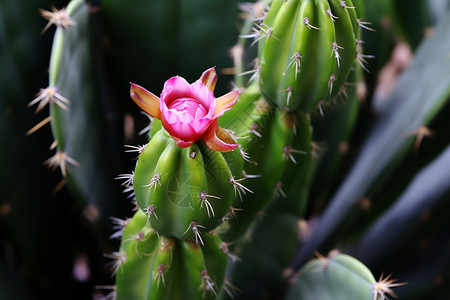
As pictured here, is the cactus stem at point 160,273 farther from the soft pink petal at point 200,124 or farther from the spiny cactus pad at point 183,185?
the soft pink petal at point 200,124

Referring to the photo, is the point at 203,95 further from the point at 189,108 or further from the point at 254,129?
the point at 254,129

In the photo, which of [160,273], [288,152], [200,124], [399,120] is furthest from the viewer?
[399,120]

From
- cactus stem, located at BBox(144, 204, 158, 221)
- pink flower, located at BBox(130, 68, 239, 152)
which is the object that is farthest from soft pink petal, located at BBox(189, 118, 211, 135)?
cactus stem, located at BBox(144, 204, 158, 221)

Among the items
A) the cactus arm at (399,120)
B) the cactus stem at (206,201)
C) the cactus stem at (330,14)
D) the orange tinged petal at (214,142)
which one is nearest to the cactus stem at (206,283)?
the cactus stem at (206,201)

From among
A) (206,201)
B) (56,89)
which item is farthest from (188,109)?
(56,89)

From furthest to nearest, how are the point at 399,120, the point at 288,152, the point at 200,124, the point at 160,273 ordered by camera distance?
the point at 399,120 < the point at 288,152 < the point at 160,273 < the point at 200,124

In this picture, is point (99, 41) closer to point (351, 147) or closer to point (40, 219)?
point (40, 219)

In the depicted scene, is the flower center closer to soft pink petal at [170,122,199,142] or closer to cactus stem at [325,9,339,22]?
soft pink petal at [170,122,199,142]
